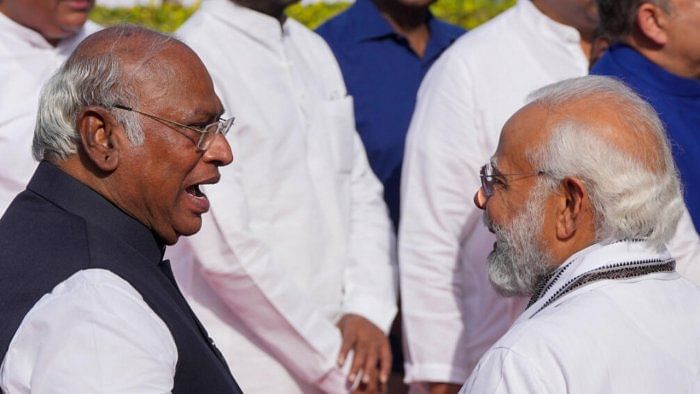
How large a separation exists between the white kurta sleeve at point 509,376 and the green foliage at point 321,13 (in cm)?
626

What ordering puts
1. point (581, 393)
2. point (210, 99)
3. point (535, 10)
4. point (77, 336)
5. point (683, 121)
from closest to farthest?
point (77, 336) < point (581, 393) < point (210, 99) < point (683, 121) < point (535, 10)

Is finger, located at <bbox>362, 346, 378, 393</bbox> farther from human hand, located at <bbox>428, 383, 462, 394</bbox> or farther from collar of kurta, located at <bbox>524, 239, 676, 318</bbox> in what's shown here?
collar of kurta, located at <bbox>524, 239, 676, 318</bbox>

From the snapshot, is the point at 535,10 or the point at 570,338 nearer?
the point at 570,338

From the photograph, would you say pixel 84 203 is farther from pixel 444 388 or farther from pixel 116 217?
pixel 444 388

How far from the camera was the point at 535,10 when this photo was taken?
15.2 feet

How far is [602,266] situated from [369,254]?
72.5 inches

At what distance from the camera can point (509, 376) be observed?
2701 mm

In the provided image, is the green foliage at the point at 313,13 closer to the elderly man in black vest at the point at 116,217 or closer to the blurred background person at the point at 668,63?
the blurred background person at the point at 668,63

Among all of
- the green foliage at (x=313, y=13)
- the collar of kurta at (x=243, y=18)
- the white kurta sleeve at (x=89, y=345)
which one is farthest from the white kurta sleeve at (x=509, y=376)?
the green foliage at (x=313, y=13)

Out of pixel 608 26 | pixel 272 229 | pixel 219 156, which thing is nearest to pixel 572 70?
pixel 608 26

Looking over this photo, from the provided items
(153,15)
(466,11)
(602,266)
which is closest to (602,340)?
(602,266)

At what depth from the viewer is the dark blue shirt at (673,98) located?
4.28 m

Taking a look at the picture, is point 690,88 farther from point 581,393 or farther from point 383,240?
point 581,393

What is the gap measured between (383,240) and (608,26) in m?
1.11
